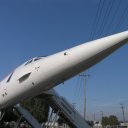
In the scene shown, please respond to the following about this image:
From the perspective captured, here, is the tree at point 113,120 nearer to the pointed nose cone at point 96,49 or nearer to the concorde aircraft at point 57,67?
the concorde aircraft at point 57,67

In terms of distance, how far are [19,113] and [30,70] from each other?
6.99 meters

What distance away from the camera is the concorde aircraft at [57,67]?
8.00m

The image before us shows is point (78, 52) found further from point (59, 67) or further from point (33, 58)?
point (33, 58)

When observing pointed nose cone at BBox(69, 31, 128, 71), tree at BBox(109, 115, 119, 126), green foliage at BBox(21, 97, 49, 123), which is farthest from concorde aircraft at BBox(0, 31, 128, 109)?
tree at BBox(109, 115, 119, 126)

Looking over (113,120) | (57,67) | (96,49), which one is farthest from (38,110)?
(113,120)

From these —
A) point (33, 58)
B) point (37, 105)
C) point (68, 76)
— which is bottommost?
point (68, 76)

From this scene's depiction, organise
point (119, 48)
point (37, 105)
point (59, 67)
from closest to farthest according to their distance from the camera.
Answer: point (119, 48)
point (59, 67)
point (37, 105)

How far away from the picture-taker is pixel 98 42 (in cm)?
807

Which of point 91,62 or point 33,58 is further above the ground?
point 33,58

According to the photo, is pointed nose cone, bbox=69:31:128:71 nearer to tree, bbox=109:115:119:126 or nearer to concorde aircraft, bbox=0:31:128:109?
concorde aircraft, bbox=0:31:128:109

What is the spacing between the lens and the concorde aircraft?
8.00m

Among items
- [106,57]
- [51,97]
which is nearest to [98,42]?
[106,57]

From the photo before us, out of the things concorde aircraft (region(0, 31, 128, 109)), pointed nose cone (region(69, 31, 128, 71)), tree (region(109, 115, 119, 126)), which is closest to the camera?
pointed nose cone (region(69, 31, 128, 71))

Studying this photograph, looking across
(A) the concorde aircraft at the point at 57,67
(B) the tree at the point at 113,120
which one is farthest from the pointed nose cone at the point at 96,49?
(B) the tree at the point at 113,120
